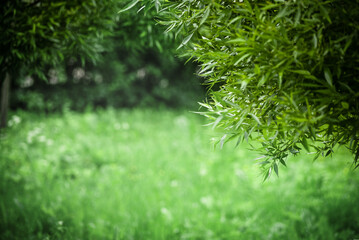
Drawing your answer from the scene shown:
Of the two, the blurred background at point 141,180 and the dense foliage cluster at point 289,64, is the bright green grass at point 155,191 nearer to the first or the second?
the blurred background at point 141,180

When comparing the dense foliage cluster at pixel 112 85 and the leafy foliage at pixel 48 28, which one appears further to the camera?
the dense foliage cluster at pixel 112 85

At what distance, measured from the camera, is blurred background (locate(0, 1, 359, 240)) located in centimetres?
320

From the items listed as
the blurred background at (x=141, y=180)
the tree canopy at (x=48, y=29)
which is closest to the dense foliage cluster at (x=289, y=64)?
the blurred background at (x=141, y=180)

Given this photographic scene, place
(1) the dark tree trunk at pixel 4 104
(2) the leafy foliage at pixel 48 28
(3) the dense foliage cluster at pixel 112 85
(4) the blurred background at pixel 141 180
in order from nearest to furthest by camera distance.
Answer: (2) the leafy foliage at pixel 48 28 < (4) the blurred background at pixel 141 180 < (1) the dark tree trunk at pixel 4 104 < (3) the dense foliage cluster at pixel 112 85

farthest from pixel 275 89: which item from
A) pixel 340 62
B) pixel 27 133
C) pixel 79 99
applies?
pixel 79 99

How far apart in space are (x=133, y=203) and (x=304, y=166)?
3.38 meters

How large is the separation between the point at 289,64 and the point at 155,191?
3547 millimetres

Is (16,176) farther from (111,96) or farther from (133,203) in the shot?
(111,96)

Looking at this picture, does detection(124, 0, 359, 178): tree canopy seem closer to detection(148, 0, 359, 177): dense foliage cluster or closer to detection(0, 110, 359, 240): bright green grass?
detection(148, 0, 359, 177): dense foliage cluster

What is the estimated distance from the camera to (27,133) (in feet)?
19.3

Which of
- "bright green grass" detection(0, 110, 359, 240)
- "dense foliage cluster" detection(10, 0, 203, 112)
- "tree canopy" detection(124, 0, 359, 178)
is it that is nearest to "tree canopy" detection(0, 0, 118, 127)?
"tree canopy" detection(124, 0, 359, 178)

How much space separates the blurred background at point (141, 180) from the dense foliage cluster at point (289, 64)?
271 mm

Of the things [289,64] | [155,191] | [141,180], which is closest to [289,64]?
[289,64]

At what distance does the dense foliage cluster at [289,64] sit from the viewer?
1221 millimetres
